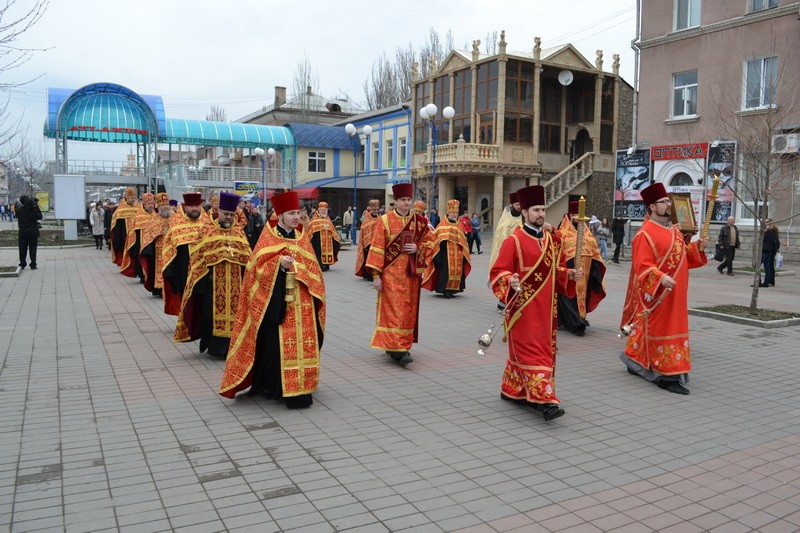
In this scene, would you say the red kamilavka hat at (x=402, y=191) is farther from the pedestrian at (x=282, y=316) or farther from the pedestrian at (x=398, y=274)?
the pedestrian at (x=282, y=316)

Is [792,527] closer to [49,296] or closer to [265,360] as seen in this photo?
[265,360]

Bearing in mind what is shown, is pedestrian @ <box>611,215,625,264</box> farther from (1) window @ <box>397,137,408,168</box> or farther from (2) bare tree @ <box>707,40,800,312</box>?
(1) window @ <box>397,137,408,168</box>

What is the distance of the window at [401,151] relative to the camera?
41.9 m

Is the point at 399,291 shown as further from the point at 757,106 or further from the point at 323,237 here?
the point at 757,106

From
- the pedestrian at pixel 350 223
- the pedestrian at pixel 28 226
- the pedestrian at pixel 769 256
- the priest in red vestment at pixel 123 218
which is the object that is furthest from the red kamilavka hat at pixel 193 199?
the pedestrian at pixel 350 223

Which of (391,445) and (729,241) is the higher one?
(729,241)

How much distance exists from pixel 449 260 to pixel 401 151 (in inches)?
1172

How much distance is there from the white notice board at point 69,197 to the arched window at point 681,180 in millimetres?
21969

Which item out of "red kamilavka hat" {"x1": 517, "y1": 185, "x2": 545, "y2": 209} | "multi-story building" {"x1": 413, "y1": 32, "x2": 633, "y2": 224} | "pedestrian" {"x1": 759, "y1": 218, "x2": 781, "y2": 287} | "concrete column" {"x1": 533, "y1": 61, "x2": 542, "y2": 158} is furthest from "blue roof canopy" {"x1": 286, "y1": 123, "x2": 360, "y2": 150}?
"red kamilavka hat" {"x1": 517, "y1": 185, "x2": 545, "y2": 209}

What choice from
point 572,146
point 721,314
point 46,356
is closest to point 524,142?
point 572,146

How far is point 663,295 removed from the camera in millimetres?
6754

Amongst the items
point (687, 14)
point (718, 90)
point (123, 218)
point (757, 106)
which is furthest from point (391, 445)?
point (687, 14)

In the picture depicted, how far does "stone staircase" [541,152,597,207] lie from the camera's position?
107ft

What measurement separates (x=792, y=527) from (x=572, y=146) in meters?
34.4
